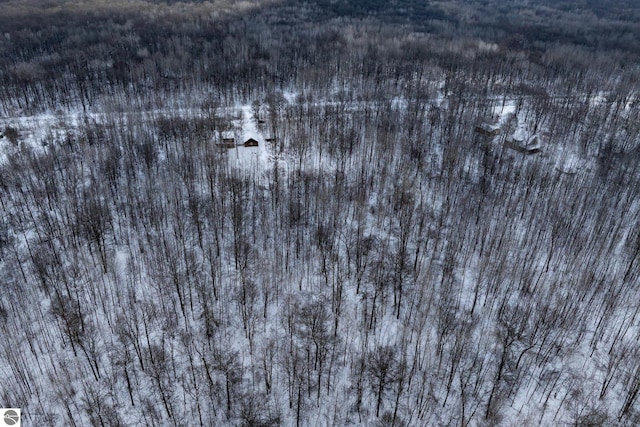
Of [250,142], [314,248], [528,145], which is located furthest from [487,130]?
[314,248]

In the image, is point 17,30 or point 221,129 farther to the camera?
point 17,30

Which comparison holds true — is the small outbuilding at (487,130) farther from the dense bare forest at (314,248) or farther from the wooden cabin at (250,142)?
the wooden cabin at (250,142)

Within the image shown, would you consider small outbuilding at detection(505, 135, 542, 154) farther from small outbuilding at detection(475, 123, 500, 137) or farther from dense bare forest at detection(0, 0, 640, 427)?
small outbuilding at detection(475, 123, 500, 137)

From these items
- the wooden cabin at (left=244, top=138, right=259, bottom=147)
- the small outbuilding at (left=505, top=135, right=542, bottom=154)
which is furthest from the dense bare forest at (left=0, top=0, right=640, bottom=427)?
the wooden cabin at (left=244, top=138, right=259, bottom=147)

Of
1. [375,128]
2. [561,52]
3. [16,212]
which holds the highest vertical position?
[561,52]

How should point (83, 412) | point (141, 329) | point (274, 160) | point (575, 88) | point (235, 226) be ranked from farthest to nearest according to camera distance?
point (575, 88), point (274, 160), point (235, 226), point (141, 329), point (83, 412)

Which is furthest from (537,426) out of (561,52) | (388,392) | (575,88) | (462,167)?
(561,52)

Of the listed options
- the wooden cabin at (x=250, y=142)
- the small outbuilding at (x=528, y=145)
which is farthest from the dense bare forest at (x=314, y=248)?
the wooden cabin at (x=250, y=142)

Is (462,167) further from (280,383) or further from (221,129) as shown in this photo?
(280,383)

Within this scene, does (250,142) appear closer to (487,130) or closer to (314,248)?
(314,248)
